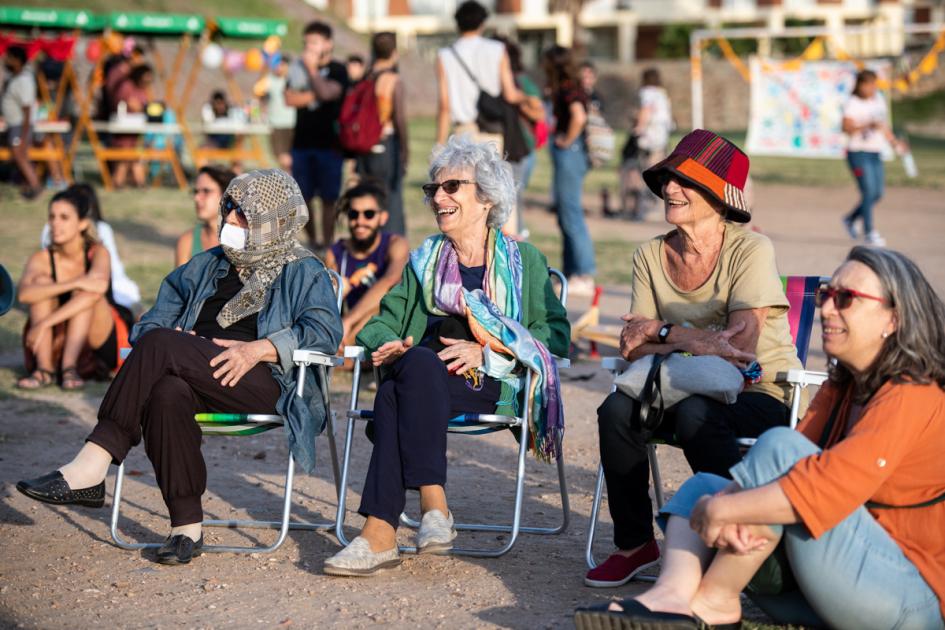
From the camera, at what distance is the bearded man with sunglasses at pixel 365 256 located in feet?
24.9

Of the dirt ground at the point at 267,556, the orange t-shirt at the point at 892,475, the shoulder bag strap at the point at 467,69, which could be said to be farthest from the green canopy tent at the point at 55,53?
the orange t-shirt at the point at 892,475

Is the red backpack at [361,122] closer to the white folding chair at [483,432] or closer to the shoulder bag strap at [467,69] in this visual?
the shoulder bag strap at [467,69]

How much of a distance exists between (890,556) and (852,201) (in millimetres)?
17276

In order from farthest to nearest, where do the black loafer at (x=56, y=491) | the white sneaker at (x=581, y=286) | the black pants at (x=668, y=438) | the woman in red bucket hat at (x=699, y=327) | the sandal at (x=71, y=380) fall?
1. the white sneaker at (x=581, y=286)
2. the sandal at (x=71, y=380)
3. the black loafer at (x=56, y=491)
4. the woman in red bucket hat at (x=699, y=327)
5. the black pants at (x=668, y=438)

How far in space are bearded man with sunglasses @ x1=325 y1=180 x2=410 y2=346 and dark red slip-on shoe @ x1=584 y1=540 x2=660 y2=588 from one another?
352 centimetres

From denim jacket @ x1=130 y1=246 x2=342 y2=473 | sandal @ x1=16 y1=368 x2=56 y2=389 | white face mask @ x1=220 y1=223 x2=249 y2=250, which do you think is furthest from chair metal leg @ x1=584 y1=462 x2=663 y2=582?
sandal @ x1=16 y1=368 x2=56 y2=389

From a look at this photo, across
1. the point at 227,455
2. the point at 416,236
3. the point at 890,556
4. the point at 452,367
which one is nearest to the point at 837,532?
the point at 890,556

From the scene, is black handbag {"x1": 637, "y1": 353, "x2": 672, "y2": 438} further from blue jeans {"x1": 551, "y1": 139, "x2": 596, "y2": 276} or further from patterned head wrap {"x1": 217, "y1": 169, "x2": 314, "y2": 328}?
blue jeans {"x1": 551, "y1": 139, "x2": 596, "y2": 276}

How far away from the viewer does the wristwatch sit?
4340 mm

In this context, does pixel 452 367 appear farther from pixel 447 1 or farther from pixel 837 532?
pixel 447 1

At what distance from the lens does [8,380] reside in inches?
316

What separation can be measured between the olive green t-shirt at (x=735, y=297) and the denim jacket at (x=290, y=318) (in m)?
1.16

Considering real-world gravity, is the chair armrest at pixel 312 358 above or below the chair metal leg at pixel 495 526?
above

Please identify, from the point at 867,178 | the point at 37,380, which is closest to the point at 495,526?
the point at 37,380
